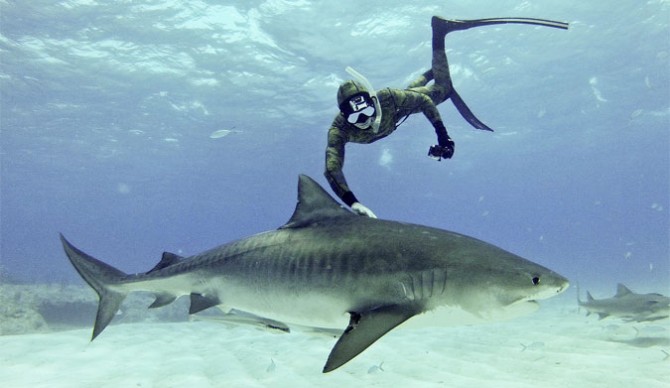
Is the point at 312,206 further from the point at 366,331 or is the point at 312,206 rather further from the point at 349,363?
the point at 349,363

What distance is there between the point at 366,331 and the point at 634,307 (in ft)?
28.7

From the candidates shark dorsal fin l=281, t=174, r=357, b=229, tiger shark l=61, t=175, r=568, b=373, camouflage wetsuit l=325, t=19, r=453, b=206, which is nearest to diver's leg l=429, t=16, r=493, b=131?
camouflage wetsuit l=325, t=19, r=453, b=206

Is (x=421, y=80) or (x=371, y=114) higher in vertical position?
(x=421, y=80)

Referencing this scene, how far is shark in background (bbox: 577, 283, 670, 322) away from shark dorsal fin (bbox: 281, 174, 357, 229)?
794 cm

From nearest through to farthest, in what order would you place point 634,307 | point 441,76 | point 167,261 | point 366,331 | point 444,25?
point 366,331, point 167,261, point 444,25, point 441,76, point 634,307

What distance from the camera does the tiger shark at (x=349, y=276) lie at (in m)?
2.68

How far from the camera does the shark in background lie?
8.37m

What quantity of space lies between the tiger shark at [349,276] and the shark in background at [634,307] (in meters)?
7.52

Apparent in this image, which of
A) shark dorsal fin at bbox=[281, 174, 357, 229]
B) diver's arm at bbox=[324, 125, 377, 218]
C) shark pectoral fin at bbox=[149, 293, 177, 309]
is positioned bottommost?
shark pectoral fin at bbox=[149, 293, 177, 309]

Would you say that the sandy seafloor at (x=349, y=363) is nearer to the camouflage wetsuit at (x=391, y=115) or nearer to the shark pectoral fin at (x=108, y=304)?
→ the shark pectoral fin at (x=108, y=304)

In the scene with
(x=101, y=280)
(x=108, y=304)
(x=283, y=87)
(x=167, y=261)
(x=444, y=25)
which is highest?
(x=283, y=87)

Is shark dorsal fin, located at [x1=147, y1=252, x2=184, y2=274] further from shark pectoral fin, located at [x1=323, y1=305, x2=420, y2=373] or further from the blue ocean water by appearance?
the blue ocean water

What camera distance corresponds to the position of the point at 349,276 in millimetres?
3117

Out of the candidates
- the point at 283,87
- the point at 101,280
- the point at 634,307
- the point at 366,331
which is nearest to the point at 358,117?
the point at 366,331
